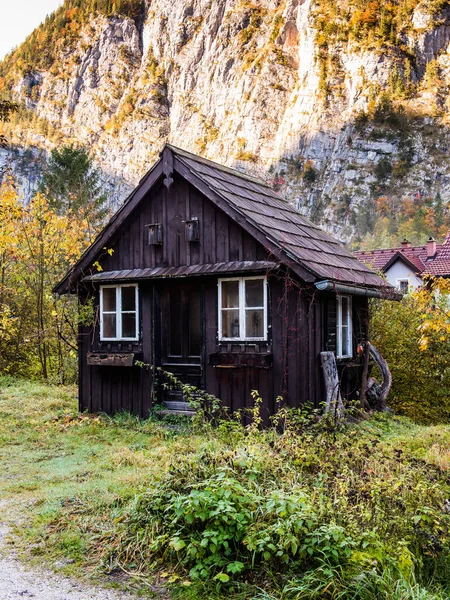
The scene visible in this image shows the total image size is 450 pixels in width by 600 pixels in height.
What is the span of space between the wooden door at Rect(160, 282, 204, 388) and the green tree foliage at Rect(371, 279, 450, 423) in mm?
4948

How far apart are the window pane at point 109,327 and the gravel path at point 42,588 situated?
7654 mm

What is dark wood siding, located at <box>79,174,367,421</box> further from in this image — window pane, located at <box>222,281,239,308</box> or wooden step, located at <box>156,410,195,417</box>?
wooden step, located at <box>156,410,195,417</box>

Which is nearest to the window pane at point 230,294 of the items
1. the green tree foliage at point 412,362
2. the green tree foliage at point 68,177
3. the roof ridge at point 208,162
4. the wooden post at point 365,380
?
the roof ridge at point 208,162

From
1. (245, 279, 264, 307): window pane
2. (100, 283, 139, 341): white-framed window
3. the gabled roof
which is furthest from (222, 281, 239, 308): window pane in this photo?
(100, 283, 139, 341): white-framed window

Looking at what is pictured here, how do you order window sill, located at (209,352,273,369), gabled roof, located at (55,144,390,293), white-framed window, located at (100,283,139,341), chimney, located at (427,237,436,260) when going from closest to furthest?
gabled roof, located at (55,144,390,293) → window sill, located at (209,352,273,369) → white-framed window, located at (100,283,139,341) → chimney, located at (427,237,436,260)

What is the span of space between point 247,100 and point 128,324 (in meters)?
86.6

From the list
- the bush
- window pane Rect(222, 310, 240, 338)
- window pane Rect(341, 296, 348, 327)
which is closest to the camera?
the bush

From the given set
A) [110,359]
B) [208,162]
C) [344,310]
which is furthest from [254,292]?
[208,162]

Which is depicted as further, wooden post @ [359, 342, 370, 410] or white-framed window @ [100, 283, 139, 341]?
wooden post @ [359, 342, 370, 410]

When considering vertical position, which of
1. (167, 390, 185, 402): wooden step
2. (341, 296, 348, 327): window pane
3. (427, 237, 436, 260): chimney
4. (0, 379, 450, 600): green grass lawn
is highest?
(427, 237, 436, 260): chimney

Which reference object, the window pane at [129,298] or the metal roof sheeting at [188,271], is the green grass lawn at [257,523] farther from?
the window pane at [129,298]

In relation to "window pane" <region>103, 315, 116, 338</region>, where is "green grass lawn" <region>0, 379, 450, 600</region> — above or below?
below

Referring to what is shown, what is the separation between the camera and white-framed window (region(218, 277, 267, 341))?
412 inches

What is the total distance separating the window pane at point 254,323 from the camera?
10461 mm
